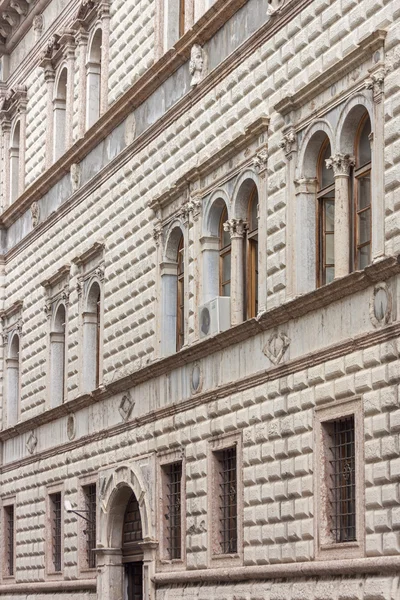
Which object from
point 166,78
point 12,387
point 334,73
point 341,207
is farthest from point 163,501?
point 12,387

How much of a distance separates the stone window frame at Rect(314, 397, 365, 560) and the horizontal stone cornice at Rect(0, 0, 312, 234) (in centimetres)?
479

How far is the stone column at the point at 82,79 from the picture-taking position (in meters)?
28.4

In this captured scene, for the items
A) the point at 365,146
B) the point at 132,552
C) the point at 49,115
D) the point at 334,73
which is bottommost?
the point at 132,552

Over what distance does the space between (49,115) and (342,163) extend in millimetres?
13988

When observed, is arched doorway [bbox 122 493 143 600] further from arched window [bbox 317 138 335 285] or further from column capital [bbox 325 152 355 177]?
column capital [bbox 325 152 355 177]

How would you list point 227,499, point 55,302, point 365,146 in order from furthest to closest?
point 55,302 → point 227,499 → point 365,146

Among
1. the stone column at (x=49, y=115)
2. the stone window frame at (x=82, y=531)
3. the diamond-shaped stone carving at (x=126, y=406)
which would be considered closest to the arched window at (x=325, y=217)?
the diamond-shaped stone carving at (x=126, y=406)

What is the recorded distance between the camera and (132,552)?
24.6m

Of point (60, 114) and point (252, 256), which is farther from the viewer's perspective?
point (60, 114)

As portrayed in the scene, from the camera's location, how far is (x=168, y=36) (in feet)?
78.6

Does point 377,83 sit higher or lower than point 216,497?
higher

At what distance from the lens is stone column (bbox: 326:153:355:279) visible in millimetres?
17609

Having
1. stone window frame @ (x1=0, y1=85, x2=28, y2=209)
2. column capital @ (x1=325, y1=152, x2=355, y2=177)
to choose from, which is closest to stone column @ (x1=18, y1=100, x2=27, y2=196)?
stone window frame @ (x1=0, y1=85, x2=28, y2=209)

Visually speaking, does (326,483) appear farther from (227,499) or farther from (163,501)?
(163,501)
